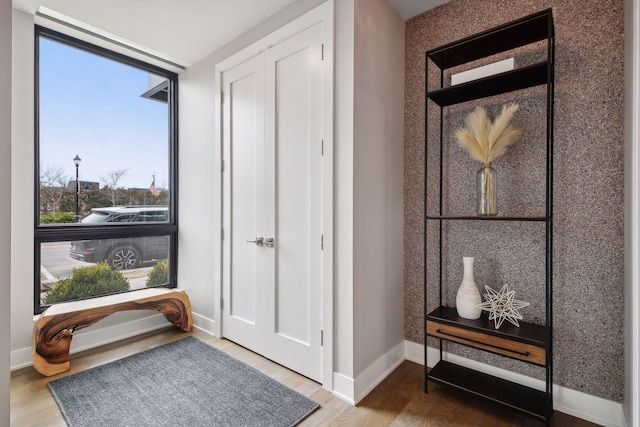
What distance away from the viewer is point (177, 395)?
6.26ft

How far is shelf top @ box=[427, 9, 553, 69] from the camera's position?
1.60 m

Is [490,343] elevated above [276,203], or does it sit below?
below

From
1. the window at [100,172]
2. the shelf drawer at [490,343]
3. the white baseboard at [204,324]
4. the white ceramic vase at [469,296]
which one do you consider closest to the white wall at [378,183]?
the shelf drawer at [490,343]

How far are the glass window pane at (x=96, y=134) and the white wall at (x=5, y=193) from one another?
146 cm

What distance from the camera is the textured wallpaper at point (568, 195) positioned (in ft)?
5.26

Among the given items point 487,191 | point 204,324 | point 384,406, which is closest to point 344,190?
point 487,191

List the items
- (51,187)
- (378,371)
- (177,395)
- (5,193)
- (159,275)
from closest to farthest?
(5,193) → (177,395) → (378,371) → (51,187) → (159,275)

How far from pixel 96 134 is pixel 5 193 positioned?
1713mm

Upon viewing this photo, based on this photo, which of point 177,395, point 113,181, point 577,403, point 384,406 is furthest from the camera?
point 113,181

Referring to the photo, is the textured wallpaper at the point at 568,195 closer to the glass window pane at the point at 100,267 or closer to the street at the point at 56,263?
the glass window pane at the point at 100,267

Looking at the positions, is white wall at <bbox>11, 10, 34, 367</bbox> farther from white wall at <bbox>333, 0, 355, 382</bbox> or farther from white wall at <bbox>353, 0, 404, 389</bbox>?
white wall at <bbox>353, 0, 404, 389</bbox>

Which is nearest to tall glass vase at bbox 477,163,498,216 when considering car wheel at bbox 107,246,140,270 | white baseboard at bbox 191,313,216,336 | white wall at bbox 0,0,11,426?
white wall at bbox 0,0,11,426

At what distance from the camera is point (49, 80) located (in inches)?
98.3

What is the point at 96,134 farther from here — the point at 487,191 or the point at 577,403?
the point at 577,403
